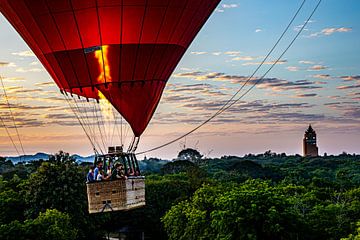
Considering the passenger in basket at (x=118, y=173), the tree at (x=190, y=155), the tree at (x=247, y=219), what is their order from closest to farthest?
1. the passenger in basket at (x=118, y=173)
2. the tree at (x=247, y=219)
3. the tree at (x=190, y=155)

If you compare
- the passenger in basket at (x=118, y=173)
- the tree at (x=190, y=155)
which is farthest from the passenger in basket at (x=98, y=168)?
the tree at (x=190, y=155)

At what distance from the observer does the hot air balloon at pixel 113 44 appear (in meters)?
14.3

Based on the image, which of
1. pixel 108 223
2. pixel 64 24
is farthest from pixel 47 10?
pixel 108 223

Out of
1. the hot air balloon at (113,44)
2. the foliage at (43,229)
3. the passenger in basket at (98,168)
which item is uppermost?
the hot air balloon at (113,44)

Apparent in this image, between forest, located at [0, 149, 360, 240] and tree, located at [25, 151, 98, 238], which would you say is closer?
forest, located at [0, 149, 360, 240]

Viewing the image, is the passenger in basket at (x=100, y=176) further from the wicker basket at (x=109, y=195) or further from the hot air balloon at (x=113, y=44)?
the hot air balloon at (x=113, y=44)

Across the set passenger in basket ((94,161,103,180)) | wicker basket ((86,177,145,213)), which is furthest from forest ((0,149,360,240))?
passenger in basket ((94,161,103,180))

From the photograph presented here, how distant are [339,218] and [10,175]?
4177 centimetres

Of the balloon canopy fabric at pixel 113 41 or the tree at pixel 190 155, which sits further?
the tree at pixel 190 155

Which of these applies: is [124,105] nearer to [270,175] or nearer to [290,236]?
[290,236]

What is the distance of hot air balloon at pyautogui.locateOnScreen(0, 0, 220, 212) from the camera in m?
14.3

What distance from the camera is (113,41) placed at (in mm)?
14844

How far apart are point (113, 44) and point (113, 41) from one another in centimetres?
8

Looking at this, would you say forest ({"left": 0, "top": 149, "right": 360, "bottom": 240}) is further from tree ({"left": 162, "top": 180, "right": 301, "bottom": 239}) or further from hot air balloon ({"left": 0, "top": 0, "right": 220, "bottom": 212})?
hot air balloon ({"left": 0, "top": 0, "right": 220, "bottom": 212})
